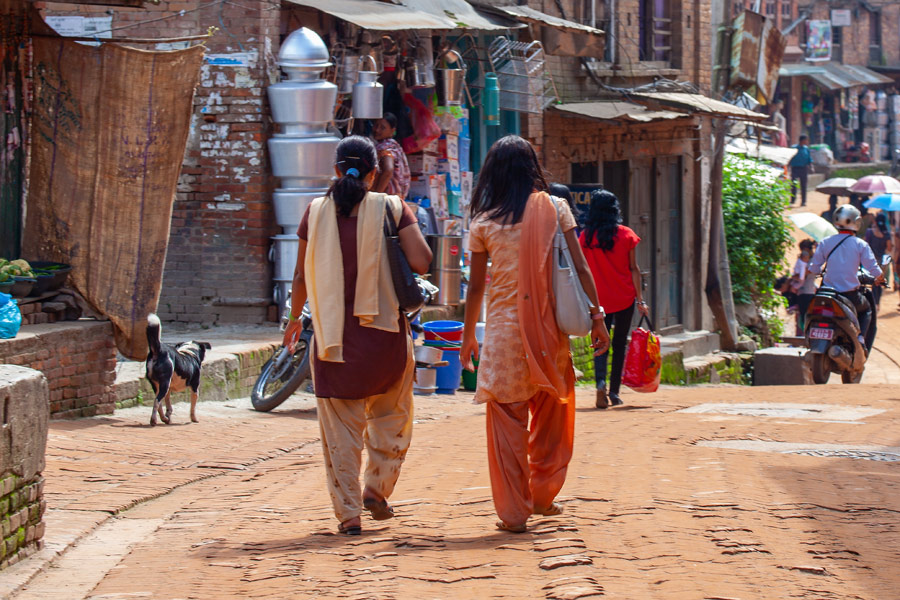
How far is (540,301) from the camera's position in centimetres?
506

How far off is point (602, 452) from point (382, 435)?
89.6 inches

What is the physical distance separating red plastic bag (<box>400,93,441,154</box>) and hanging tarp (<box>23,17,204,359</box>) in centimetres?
441

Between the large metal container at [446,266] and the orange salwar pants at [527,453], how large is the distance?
7.02m

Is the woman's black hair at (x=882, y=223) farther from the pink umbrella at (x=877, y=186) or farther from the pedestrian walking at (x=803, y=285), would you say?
the pedestrian walking at (x=803, y=285)

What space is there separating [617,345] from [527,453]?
186 inches

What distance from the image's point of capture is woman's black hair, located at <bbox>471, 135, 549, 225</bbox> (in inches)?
205

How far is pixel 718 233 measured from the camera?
19.2 meters

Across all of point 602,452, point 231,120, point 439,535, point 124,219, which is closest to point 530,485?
point 439,535

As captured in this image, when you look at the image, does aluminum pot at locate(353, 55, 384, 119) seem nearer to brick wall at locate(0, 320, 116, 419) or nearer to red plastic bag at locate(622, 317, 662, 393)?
red plastic bag at locate(622, 317, 662, 393)

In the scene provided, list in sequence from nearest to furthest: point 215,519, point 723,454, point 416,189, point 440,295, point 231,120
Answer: point 215,519, point 723,454, point 231,120, point 440,295, point 416,189

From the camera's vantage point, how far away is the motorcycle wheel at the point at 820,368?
12375 mm

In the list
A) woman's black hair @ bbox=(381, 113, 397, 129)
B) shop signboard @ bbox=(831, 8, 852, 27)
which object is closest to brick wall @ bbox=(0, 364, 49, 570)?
woman's black hair @ bbox=(381, 113, 397, 129)

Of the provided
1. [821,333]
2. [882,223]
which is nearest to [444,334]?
[821,333]

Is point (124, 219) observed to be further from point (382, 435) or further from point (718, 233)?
point (718, 233)
